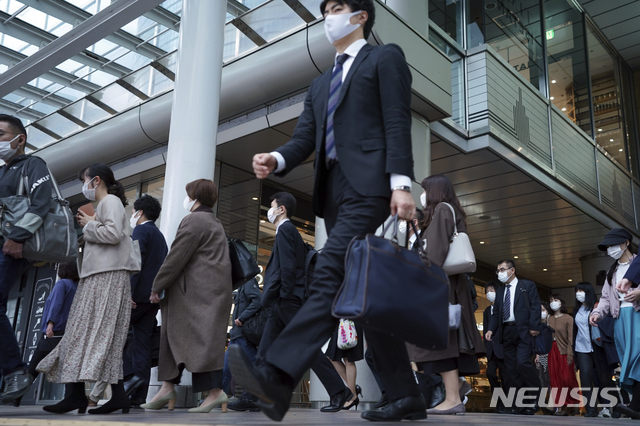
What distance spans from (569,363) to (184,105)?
325 inches

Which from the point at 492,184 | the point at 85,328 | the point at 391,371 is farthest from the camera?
the point at 492,184

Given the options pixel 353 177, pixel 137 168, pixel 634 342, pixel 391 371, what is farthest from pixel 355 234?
pixel 137 168

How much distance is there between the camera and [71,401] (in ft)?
12.7

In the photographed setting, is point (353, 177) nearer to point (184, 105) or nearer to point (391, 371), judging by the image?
point (391, 371)

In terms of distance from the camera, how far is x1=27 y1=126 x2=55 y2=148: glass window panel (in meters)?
12.3

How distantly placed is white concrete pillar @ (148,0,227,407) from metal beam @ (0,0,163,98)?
5.40ft

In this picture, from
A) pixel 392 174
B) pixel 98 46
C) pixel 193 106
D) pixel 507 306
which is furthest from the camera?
pixel 98 46

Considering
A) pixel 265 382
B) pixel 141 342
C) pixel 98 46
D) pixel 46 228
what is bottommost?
pixel 265 382

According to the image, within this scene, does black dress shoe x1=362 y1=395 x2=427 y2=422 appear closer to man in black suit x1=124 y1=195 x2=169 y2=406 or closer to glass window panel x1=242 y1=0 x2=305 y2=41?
man in black suit x1=124 y1=195 x2=169 y2=406

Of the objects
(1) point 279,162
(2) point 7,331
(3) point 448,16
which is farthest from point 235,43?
(1) point 279,162

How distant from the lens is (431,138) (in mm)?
9758

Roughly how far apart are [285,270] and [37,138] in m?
9.74

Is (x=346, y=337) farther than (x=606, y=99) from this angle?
No

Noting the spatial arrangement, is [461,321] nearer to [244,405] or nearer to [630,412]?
[630,412]
